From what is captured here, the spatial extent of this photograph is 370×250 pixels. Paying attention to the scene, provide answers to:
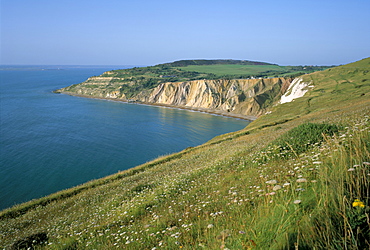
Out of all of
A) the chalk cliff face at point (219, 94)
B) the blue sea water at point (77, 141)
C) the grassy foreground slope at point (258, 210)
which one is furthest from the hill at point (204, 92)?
the grassy foreground slope at point (258, 210)

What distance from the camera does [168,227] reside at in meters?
6.93

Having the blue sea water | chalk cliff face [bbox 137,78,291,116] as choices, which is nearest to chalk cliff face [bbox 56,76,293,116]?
chalk cliff face [bbox 137,78,291,116]

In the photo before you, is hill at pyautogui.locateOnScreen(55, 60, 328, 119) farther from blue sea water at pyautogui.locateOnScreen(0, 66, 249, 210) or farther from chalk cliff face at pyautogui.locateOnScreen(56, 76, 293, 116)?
blue sea water at pyautogui.locateOnScreen(0, 66, 249, 210)

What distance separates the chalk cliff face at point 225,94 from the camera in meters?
94.1

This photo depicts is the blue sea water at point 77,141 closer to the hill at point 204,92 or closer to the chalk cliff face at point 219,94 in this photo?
the chalk cliff face at point 219,94

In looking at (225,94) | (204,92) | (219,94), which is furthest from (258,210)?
(204,92)

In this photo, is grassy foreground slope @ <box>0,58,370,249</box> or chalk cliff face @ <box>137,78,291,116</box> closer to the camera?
grassy foreground slope @ <box>0,58,370,249</box>

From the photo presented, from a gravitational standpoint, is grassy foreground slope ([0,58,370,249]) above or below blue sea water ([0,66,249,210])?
above

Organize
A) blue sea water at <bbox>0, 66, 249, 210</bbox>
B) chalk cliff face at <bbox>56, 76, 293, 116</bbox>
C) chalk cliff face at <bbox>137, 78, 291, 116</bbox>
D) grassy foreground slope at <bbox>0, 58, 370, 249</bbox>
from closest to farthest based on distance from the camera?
grassy foreground slope at <bbox>0, 58, 370, 249</bbox> → blue sea water at <bbox>0, 66, 249, 210</bbox> → chalk cliff face at <bbox>137, 78, 291, 116</bbox> → chalk cliff face at <bbox>56, 76, 293, 116</bbox>

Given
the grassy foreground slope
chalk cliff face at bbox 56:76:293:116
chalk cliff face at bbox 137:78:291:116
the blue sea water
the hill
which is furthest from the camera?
the hill

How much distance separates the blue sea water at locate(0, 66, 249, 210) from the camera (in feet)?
114

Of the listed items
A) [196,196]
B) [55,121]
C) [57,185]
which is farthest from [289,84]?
[196,196]

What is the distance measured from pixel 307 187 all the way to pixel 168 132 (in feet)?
195

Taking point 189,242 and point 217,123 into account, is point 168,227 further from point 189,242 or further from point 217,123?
point 217,123
